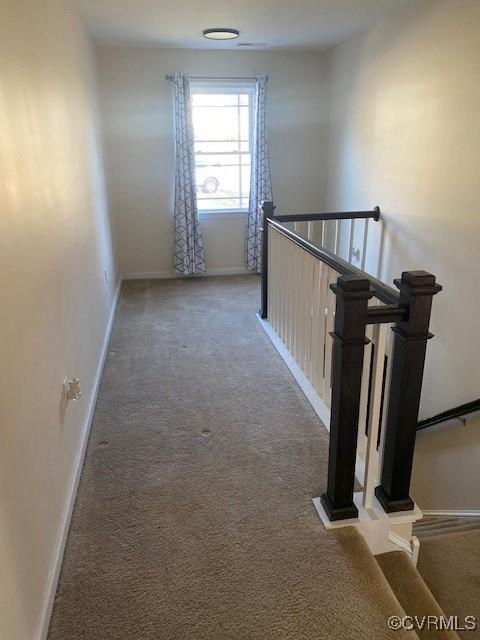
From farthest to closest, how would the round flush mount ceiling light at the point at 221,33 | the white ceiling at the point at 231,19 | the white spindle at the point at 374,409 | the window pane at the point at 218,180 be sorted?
1. the window pane at the point at 218,180
2. the round flush mount ceiling light at the point at 221,33
3. the white ceiling at the point at 231,19
4. the white spindle at the point at 374,409

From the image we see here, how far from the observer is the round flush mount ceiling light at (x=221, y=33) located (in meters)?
4.12

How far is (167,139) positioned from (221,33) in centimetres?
129

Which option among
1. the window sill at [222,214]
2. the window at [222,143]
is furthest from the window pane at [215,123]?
the window sill at [222,214]

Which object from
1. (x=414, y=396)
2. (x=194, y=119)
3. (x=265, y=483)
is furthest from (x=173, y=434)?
(x=194, y=119)

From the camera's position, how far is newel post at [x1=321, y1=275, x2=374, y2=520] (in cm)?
162

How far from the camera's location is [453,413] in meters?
3.13

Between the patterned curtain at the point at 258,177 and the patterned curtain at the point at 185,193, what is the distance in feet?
Answer: 1.90

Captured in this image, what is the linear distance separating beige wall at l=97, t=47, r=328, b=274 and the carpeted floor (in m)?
2.54

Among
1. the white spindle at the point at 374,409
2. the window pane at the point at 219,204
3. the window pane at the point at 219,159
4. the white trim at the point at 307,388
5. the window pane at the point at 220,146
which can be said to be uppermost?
the window pane at the point at 220,146

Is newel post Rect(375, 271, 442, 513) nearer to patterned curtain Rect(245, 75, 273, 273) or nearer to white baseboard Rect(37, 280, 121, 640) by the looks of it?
white baseboard Rect(37, 280, 121, 640)

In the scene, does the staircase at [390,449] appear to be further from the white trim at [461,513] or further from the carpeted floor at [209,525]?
the white trim at [461,513]

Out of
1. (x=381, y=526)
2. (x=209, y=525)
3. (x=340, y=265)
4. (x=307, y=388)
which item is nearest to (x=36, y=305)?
(x=209, y=525)

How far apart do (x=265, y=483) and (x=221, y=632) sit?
703 millimetres

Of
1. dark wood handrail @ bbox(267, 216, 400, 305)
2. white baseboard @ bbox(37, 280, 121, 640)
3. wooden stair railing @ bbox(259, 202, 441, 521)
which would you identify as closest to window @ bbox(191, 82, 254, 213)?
dark wood handrail @ bbox(267, 216, 400, 305)
